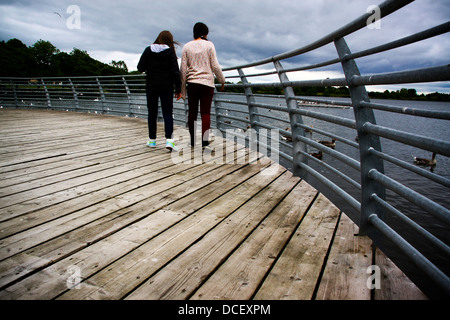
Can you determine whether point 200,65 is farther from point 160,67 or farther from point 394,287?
point 394,287

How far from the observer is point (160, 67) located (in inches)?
165

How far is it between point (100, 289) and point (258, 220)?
1.19 m

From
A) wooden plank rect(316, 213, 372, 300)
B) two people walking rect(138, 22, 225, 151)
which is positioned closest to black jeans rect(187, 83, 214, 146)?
two people walking rect(138, 22, 225, 151)

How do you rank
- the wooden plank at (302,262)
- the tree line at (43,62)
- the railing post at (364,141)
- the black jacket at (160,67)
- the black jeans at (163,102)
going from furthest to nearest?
the tree line at (43,62), the black jeans at (163,102), the black jacket at (160,67), the railing post at (364,141), the wooden plank at (302,262)

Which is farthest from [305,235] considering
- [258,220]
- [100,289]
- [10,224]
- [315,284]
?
[10,224]

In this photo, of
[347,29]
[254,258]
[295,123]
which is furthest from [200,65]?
[254,258]

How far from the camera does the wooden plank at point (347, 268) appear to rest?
1.33 m

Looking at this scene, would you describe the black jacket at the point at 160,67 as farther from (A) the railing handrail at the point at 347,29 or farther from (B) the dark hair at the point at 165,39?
(A) the railing handrail at the point at 347,29

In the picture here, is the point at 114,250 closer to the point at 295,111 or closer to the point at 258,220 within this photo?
the point at 258,220

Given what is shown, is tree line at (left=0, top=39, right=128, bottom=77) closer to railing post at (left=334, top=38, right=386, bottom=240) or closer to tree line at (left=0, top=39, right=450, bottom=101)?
tree line at (left=0, top=39, right=450, bottom=101)

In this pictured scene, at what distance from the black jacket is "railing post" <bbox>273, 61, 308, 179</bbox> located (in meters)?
1.69

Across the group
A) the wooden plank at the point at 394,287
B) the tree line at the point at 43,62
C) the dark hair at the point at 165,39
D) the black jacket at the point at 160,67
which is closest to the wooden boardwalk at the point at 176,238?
the wooden plank at the point at 394,287

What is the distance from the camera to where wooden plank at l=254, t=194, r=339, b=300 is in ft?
4.41

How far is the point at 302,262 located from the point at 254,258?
0.92 ft
